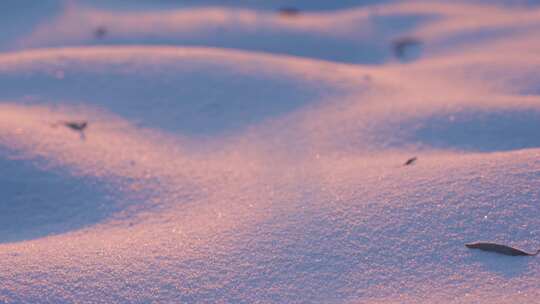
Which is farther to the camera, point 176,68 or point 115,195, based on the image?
point 176,68

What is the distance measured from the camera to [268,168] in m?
1.62

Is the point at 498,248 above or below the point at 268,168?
below

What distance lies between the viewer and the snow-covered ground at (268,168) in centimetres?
115

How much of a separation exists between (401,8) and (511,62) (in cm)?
123

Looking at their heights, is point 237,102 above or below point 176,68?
below

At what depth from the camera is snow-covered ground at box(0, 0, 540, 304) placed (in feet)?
3.77

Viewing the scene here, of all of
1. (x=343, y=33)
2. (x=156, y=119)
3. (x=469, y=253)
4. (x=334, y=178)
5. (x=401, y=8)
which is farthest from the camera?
(x=401, y=8)

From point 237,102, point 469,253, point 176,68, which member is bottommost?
point 469,253

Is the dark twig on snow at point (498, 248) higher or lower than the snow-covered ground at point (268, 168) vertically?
lower

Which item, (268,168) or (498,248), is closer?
(498,248)

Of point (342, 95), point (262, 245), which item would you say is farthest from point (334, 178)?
point (342, 95)

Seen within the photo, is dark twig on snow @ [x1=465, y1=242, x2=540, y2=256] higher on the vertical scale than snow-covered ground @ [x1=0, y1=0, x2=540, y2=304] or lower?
lower

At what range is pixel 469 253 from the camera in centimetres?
116

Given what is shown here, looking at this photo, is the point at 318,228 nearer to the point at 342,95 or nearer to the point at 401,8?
the point at 342,95
